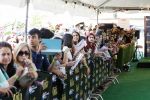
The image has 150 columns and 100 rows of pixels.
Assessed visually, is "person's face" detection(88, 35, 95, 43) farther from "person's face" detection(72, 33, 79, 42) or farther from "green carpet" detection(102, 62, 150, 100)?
"person's face" detection(72, 33, 79, 42)

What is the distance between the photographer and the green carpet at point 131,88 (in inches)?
383

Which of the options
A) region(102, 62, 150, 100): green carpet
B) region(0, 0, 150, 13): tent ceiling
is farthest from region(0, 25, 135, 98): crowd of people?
region(102, 62, 150, 100): green carpet

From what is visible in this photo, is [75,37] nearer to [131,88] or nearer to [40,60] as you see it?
[40,60]

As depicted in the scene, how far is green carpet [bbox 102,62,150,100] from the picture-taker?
31.9ft

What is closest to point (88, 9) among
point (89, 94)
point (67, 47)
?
point (89, 94)

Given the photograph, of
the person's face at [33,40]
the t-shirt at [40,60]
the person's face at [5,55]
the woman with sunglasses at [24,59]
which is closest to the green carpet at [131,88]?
the t-shirt at [40,60]

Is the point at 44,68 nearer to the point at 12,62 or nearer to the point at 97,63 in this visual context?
the point at 12,62

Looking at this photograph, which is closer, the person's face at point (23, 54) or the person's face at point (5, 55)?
the person's face at point (5, 55)

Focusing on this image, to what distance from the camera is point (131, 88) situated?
11117mm

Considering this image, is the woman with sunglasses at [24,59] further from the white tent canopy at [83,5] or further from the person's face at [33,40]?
the white tent canopy at [83,5]

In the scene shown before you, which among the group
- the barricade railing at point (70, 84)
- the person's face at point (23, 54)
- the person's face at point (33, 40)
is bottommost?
the barricade railing at point (70, 84)

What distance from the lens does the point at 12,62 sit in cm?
417

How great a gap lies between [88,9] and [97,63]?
4.39 metres

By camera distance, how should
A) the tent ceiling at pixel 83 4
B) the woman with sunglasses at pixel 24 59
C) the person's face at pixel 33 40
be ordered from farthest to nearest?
the tent ceiling at pixel 83 4 < the person's face at pixel 33 40 < the woman with sunglasses at pixel 24 59
